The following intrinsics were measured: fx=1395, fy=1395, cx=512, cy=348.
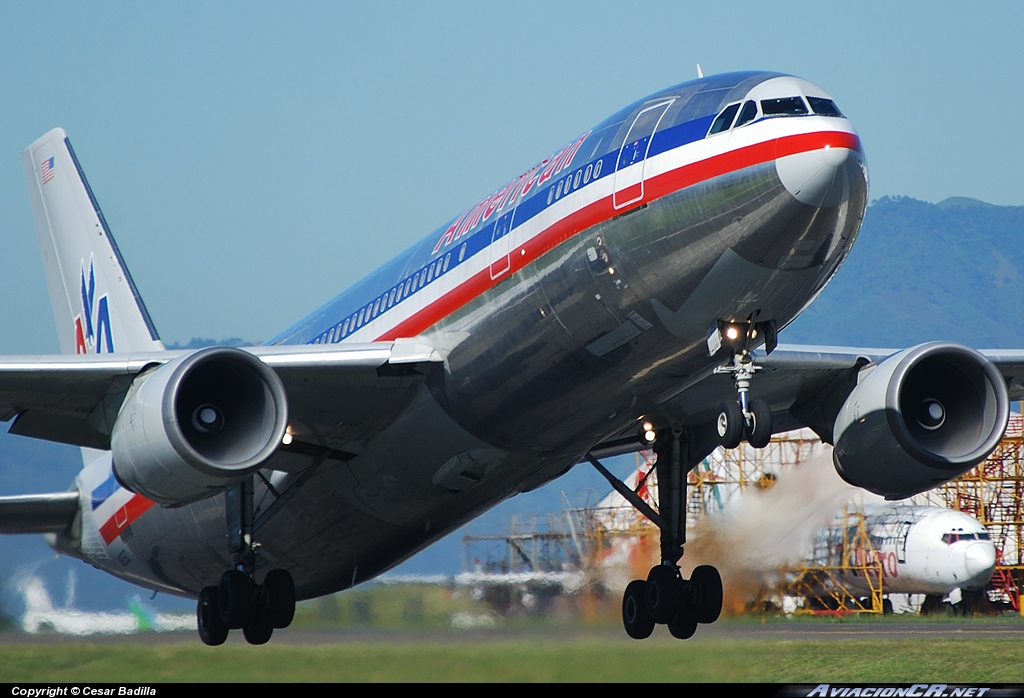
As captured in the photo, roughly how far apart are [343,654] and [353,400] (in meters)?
2.95

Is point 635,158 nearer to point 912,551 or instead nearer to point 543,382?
point 543,382

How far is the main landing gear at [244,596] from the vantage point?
18.2 metres

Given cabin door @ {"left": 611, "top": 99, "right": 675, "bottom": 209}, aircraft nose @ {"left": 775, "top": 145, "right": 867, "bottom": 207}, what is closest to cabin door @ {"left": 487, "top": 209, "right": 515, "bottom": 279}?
cabin door @ {"left": 611, "top": 99, "right": 675, "bottom": 209}

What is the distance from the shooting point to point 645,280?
13680 mm

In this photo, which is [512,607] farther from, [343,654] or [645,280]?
[645,280]

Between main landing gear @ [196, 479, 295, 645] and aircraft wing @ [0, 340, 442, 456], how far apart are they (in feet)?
6.53

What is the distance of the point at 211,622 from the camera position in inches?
725

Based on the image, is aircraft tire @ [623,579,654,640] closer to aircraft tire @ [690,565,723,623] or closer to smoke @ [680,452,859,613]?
aircraft tire @ [690,565,723,623]

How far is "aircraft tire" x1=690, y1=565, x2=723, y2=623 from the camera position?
19469 millimetres

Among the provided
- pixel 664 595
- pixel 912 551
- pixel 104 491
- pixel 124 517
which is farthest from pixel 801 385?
pixel 912 551

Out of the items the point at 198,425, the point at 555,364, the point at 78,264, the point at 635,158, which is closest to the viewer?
the point at 635,158

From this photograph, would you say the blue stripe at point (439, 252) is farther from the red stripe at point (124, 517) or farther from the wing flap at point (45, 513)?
the wing flap at point (45, 513)

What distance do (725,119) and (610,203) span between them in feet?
4.69

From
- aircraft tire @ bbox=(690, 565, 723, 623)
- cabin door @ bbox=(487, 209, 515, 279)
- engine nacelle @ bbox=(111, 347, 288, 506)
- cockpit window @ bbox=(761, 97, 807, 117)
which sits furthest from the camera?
aircraft tire @ bbox=(690, 565, 723, 623)
